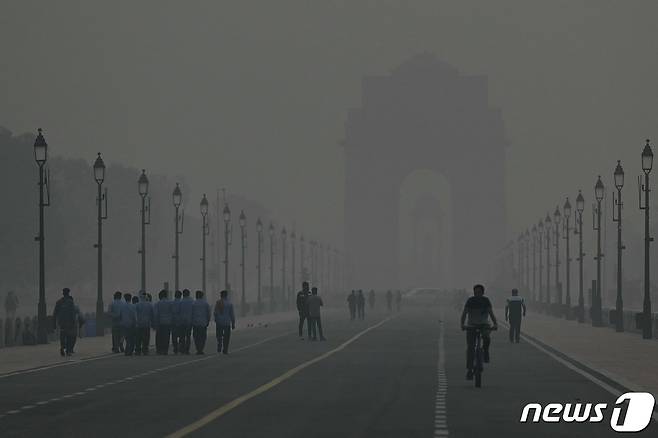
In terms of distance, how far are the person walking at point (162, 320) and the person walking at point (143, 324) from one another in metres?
0.21

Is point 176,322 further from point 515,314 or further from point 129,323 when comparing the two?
point 515,314

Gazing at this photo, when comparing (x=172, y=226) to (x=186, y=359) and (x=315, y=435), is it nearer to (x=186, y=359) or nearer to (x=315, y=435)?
(x=186, y=359)

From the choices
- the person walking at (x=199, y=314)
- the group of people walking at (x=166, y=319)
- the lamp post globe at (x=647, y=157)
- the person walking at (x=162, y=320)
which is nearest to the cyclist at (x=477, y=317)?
the group of people walking at (x=166, y=319)

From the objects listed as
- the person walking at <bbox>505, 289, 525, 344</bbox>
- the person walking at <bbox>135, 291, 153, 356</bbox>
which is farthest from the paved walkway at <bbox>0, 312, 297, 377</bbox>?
the person walking at <bbox>505, 289, 525, 344</bbox>

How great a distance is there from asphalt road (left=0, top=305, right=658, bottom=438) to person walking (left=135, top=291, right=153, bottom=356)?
1.07 metres

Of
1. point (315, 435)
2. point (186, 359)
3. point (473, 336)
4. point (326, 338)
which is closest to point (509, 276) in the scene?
point (326, 338)

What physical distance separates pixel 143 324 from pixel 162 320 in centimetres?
54

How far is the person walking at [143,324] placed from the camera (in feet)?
158

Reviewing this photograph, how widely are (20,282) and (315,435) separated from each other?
8945 cm

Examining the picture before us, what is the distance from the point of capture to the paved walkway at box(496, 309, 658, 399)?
35031 mm

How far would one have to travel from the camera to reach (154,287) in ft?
517

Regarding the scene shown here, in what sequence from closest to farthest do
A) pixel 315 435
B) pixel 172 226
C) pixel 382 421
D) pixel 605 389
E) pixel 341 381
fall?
pixel 315 435 → pixel 382 421 → pixel 605 389 → pixel 341 381 → pixel 172 226

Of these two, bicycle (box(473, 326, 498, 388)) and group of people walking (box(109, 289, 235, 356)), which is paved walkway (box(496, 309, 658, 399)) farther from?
group of people walking (box(109, 289, 235, 356))

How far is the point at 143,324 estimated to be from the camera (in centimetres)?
4844
